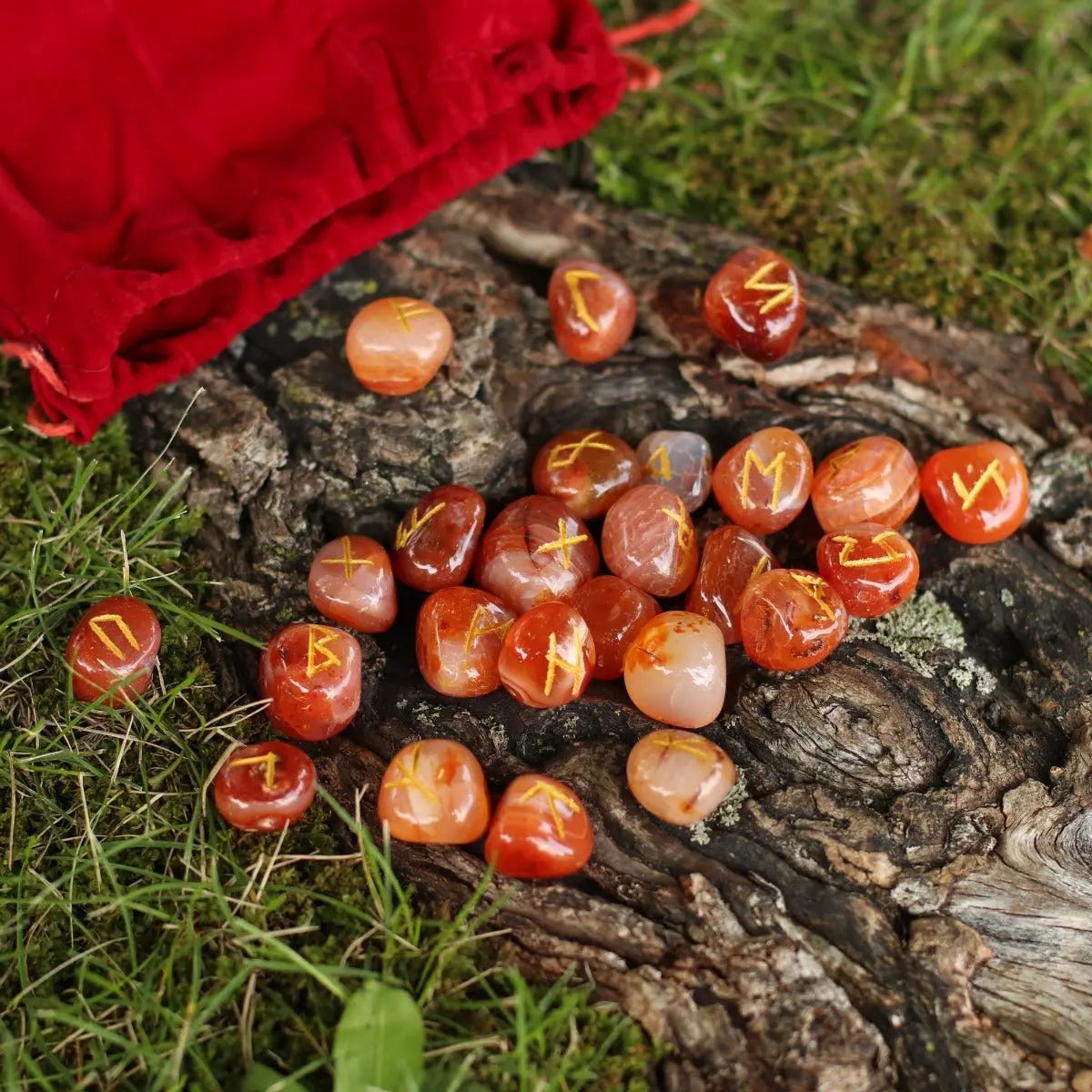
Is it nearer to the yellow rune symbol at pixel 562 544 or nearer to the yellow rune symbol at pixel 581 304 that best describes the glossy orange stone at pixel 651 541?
the yellow rune symbol at pixel 562 544

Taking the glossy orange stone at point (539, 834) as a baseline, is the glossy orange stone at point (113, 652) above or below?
above

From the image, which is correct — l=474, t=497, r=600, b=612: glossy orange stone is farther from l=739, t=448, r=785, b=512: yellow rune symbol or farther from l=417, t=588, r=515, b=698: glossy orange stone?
l=739, t=448, r=785, b=512: yellow rune symbol

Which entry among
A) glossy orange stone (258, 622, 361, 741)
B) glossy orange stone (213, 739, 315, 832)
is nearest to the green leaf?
glossy orange stone (213, 739, 315, 832)

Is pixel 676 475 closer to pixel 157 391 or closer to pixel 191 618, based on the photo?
pixel 191 618

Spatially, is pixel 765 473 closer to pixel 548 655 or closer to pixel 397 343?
pixel 548 655

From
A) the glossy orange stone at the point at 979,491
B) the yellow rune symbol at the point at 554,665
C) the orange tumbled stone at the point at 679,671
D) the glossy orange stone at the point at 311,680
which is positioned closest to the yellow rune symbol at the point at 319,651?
the glossy orange stone at the point at 311,680

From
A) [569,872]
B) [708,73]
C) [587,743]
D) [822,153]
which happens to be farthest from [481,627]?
[708,73]
